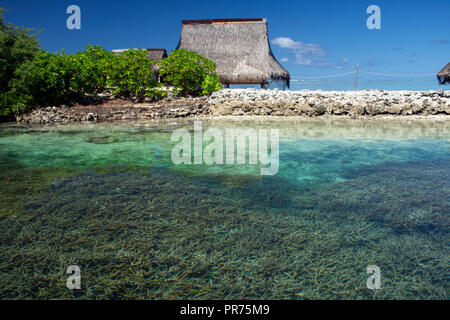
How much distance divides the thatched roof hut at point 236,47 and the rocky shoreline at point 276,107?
186 inches

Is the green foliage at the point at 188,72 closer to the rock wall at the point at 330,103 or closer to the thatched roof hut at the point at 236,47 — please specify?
the rock wall at the point at 330,103

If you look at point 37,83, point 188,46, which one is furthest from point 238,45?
point 37,83

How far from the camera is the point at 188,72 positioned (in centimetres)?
1714

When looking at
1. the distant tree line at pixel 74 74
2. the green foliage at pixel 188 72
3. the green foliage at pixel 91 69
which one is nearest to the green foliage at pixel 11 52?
the distant tree line at pixel 74 74

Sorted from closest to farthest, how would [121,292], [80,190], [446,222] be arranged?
[121,292]
[446,222]
[80,190]

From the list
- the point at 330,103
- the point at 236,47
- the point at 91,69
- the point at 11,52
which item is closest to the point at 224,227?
the point at 330,103

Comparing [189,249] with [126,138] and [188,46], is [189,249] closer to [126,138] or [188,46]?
[126,138]

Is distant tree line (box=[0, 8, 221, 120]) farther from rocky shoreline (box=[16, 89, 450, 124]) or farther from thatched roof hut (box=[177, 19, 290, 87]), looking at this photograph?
thatched roof hut (box=[177, 19, 290, 87])

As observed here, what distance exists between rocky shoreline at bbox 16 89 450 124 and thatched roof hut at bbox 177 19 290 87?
4.73 metres

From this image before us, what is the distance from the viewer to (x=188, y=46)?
22781 mm

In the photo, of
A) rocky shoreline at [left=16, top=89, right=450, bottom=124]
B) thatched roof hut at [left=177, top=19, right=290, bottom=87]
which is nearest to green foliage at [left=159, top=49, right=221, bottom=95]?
rocky shoreline at [left=16, top=89, right=450, bottom=124]

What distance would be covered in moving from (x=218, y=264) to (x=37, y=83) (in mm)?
15575

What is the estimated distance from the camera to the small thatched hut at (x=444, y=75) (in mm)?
21705

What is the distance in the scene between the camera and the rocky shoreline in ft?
48.3
